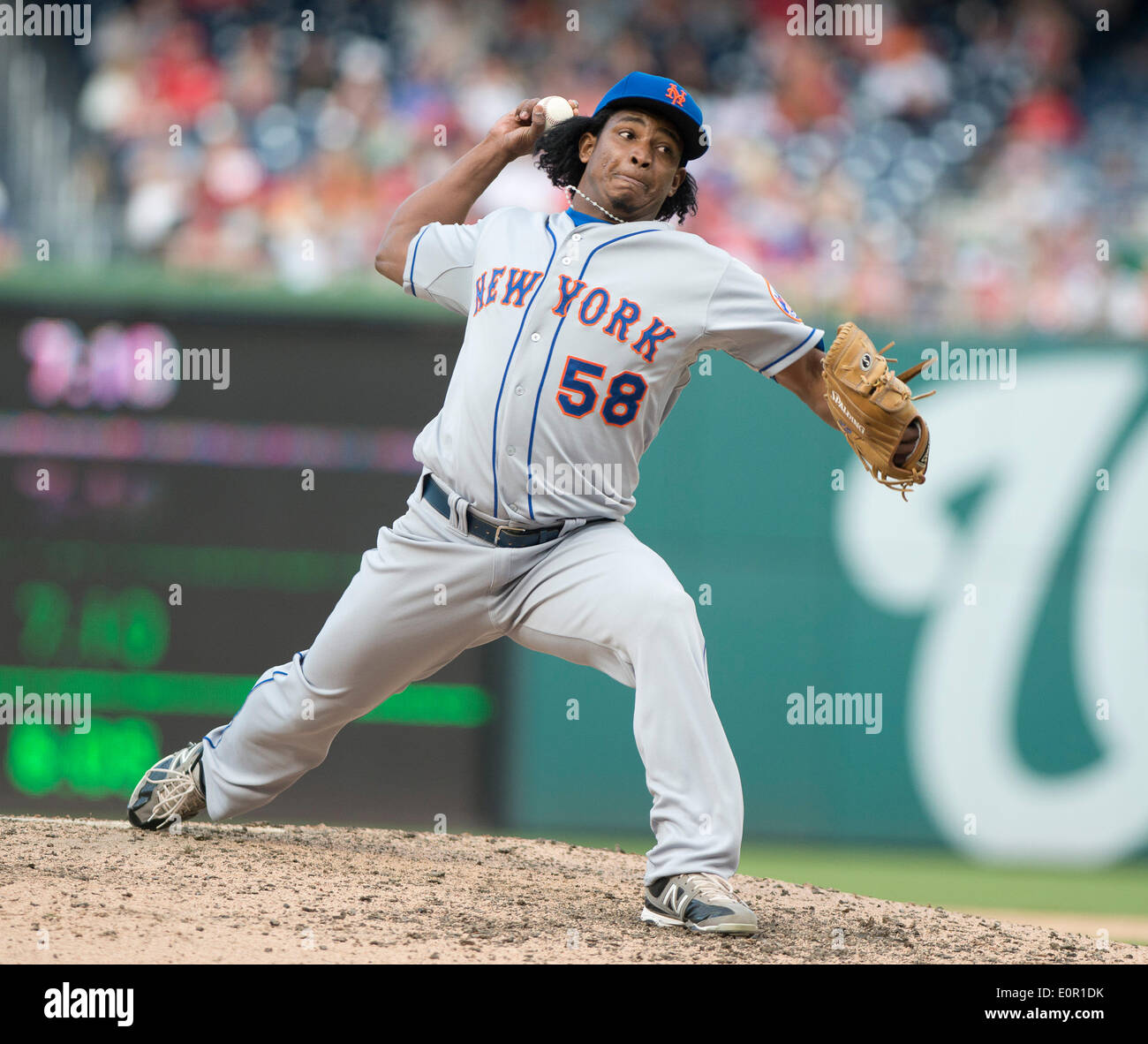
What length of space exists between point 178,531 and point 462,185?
9.34 ft

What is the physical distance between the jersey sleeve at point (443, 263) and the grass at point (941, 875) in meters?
3.72

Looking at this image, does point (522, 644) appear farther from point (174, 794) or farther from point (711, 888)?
point (174, 794)

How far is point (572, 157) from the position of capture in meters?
3.57

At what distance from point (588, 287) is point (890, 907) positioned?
1881 mm

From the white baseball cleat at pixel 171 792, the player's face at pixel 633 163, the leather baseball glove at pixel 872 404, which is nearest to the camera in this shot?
the leather baseball glove at pixel 872 404

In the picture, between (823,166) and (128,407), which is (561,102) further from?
(823,166)

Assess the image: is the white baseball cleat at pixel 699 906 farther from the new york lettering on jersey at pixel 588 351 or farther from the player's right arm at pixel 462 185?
the player's right arm at pixel 462 185

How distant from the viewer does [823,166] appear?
8.88 meters

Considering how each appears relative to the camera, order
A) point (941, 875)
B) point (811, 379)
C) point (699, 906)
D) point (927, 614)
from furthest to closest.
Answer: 1. point (927, 614)
2. point (941, 875)
3. point (811, 379)
4. point (699, 906)

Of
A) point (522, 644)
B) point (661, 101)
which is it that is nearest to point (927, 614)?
point (522, 644)

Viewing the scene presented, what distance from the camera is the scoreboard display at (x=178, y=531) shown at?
5.78 metres

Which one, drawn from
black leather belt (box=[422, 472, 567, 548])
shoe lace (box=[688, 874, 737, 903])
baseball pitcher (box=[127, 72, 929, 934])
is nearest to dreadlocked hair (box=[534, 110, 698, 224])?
baseball pitcher (box=[127, 72, 929, 934])

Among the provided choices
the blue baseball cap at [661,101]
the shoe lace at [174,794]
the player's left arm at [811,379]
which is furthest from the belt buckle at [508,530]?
the shoe lace at [174,794]

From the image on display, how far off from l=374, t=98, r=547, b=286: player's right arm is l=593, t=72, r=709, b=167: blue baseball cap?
0.25 meters
